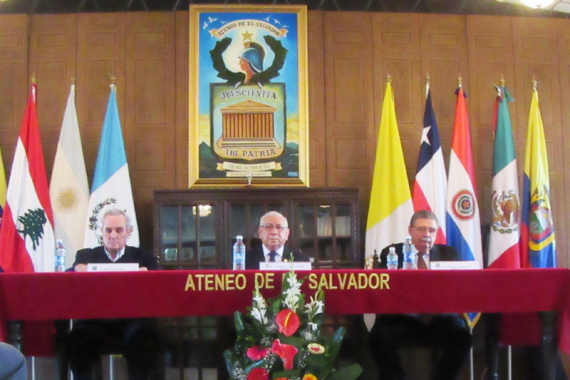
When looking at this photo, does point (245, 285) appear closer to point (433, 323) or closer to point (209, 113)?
point (433, 323)

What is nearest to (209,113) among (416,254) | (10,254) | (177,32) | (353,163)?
(177,32)

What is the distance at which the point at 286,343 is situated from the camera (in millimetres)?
2551

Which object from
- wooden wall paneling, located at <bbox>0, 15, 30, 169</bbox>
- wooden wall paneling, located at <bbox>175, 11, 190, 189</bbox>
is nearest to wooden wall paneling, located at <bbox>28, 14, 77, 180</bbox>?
wooden wall paneling, located at <bbox>0, 15, 30, 169</bbox>

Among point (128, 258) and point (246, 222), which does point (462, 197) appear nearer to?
point (246, 222)

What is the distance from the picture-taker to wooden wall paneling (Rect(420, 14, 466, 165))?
5.79 meters

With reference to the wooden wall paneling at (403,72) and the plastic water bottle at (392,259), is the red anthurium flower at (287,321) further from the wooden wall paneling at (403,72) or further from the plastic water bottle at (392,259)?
the wooden wall paneling at (403,72)

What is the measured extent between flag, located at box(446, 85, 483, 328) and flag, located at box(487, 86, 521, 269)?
0.48 ft

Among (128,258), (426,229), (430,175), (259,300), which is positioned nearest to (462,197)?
(430,175)

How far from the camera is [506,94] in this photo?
544 cm

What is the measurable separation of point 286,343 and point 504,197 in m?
3.42

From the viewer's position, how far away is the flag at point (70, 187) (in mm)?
5203

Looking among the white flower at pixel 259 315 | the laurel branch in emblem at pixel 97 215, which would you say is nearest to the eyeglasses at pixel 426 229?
the white flower at pixel 259 315

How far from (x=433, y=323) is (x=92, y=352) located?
1803mm

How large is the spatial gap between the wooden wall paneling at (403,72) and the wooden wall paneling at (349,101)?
8 cm
